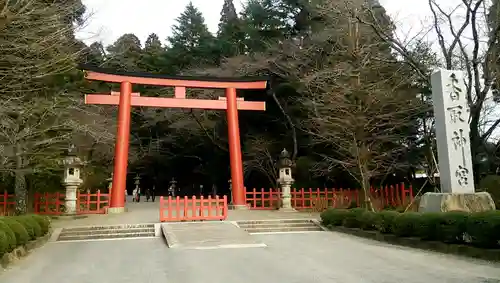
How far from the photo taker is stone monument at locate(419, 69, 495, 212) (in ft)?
33.1

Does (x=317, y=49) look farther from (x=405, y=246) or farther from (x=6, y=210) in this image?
(x=6, y=210)

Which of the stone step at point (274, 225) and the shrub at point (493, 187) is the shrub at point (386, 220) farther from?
the shrub at point (493, 187)

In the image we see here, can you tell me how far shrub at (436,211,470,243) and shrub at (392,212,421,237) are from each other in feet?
2.21

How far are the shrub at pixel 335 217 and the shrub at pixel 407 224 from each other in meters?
2.77

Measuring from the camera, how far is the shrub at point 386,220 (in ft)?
36.2

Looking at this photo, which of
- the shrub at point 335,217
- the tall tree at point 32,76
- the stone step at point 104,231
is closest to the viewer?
the tall tree at point 32,76

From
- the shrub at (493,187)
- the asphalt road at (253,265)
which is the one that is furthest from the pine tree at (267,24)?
the asphalt road at (253,265)

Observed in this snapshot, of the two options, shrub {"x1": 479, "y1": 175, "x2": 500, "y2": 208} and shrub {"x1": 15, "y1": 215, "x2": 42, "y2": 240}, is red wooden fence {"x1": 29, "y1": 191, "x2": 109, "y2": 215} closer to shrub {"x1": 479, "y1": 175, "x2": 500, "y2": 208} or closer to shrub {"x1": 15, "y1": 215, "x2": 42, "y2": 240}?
shrub {"x1": 15, "y1": 215, "x2": 42, "y2": 240}

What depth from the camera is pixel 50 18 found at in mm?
8469

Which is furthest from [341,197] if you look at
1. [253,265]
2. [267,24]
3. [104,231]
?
[253,265]

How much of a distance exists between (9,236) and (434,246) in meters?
9.05

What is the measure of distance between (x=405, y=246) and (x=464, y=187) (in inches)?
82.3

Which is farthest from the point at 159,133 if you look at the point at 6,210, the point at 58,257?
the point at 58,257

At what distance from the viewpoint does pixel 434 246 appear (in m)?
9.34
